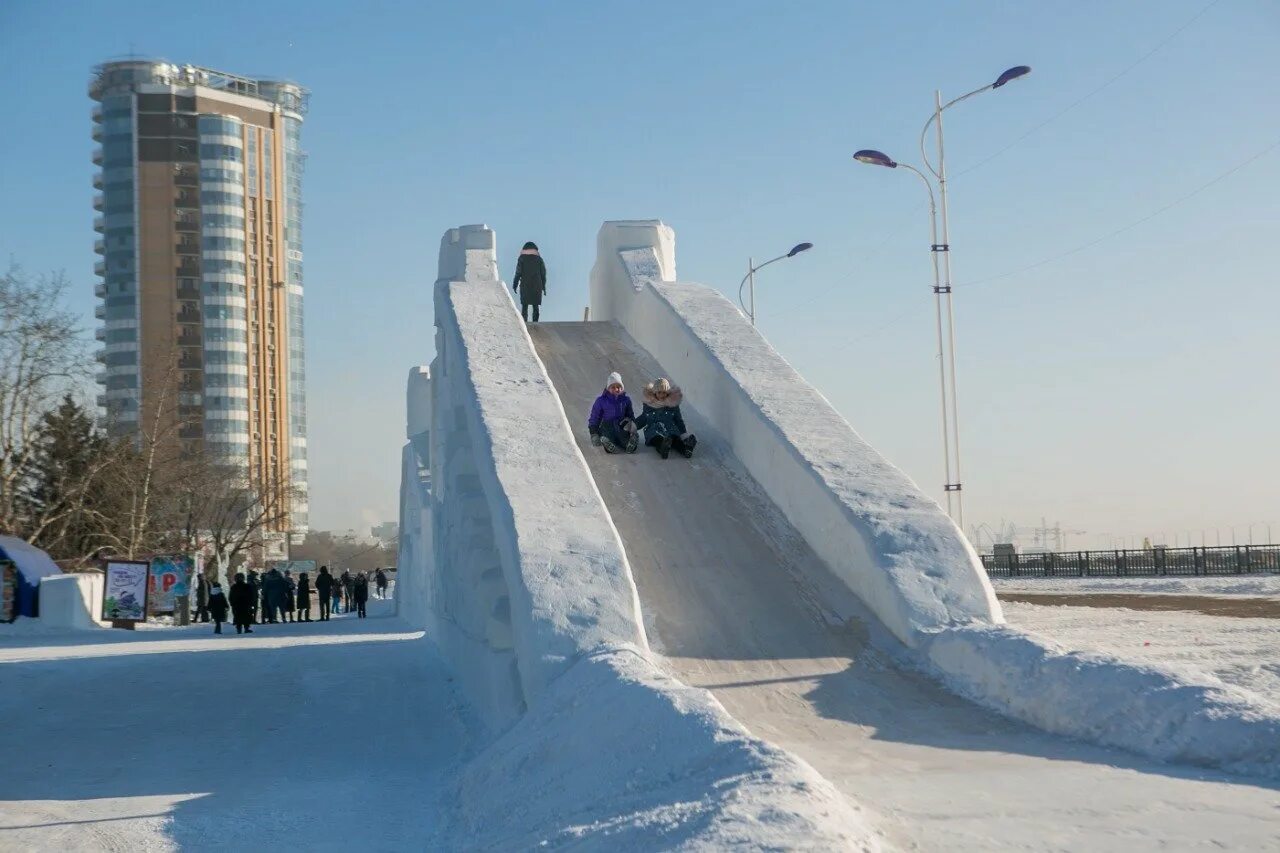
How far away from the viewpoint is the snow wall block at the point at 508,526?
9.82m

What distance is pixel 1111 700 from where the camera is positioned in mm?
8172

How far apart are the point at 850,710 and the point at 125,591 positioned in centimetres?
2128

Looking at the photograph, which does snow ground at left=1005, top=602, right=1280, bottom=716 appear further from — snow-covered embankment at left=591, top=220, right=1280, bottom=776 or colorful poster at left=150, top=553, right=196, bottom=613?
colorful poster at left=150, top=553, right=196, bottom=613

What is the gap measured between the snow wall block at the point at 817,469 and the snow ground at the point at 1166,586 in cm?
1295

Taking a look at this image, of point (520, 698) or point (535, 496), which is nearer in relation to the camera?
point (520, 698)

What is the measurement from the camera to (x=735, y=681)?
9852 millimetres

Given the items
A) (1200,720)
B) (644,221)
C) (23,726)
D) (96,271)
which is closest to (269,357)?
(96,271)

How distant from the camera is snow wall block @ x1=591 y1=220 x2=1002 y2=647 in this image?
35.7ft

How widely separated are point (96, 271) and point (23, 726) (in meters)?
105

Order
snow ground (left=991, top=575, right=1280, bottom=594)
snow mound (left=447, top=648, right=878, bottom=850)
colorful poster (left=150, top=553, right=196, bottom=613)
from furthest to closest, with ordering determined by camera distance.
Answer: colorful poster (left=150, top=553, right=196, bottom=613) < snow ground (left=991, top=575, right=1280, bottom=594) < snow mound (left=447, top=648, right=878, bottom=850)

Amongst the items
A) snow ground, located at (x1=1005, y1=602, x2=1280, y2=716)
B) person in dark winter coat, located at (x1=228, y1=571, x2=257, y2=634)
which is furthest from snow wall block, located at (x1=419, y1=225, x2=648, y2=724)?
person in dark winter coat, located at (x1=228, y1=571, x2=257, y2=634)

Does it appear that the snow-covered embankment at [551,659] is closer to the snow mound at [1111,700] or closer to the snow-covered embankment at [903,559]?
the snow-covered embankment at [903,559]

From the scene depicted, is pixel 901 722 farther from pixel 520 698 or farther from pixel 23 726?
pixel 23 726

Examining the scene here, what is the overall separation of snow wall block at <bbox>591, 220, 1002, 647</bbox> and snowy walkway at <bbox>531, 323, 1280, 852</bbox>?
0.33m
